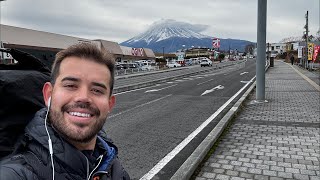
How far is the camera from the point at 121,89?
16969mm

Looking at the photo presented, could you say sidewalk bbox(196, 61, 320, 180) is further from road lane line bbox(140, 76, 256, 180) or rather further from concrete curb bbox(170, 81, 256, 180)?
road lane line bbox(140, 76, 256, 180)

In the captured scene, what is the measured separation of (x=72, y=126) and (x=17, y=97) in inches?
13.9

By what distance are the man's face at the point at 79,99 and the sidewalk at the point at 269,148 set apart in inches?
120

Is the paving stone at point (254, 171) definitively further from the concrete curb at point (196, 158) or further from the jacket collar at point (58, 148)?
the jacket collar at point (58, 148)

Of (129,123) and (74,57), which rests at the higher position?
(74,57)

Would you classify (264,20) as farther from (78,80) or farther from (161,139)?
(78,80)

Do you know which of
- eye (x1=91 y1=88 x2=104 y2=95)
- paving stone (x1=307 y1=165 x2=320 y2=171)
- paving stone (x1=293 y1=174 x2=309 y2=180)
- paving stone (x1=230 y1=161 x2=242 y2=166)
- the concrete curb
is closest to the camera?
eye (x1=91 y1=88 x2=104 y2=95)

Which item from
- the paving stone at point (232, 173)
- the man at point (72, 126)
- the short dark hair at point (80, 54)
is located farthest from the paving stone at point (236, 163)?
the short dark hair at point (80, 54)

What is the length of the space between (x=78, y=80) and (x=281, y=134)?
616 centimetres

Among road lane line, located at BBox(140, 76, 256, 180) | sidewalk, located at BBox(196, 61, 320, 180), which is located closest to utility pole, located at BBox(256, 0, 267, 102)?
sidewalk, located at BBox(196, 61, 320, 180)

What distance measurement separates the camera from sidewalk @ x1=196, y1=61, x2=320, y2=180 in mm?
4543

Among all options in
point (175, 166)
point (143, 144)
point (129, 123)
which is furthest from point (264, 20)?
point (175, 166)

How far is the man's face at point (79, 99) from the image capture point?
1.62 metres

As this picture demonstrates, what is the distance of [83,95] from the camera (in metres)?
1.68
